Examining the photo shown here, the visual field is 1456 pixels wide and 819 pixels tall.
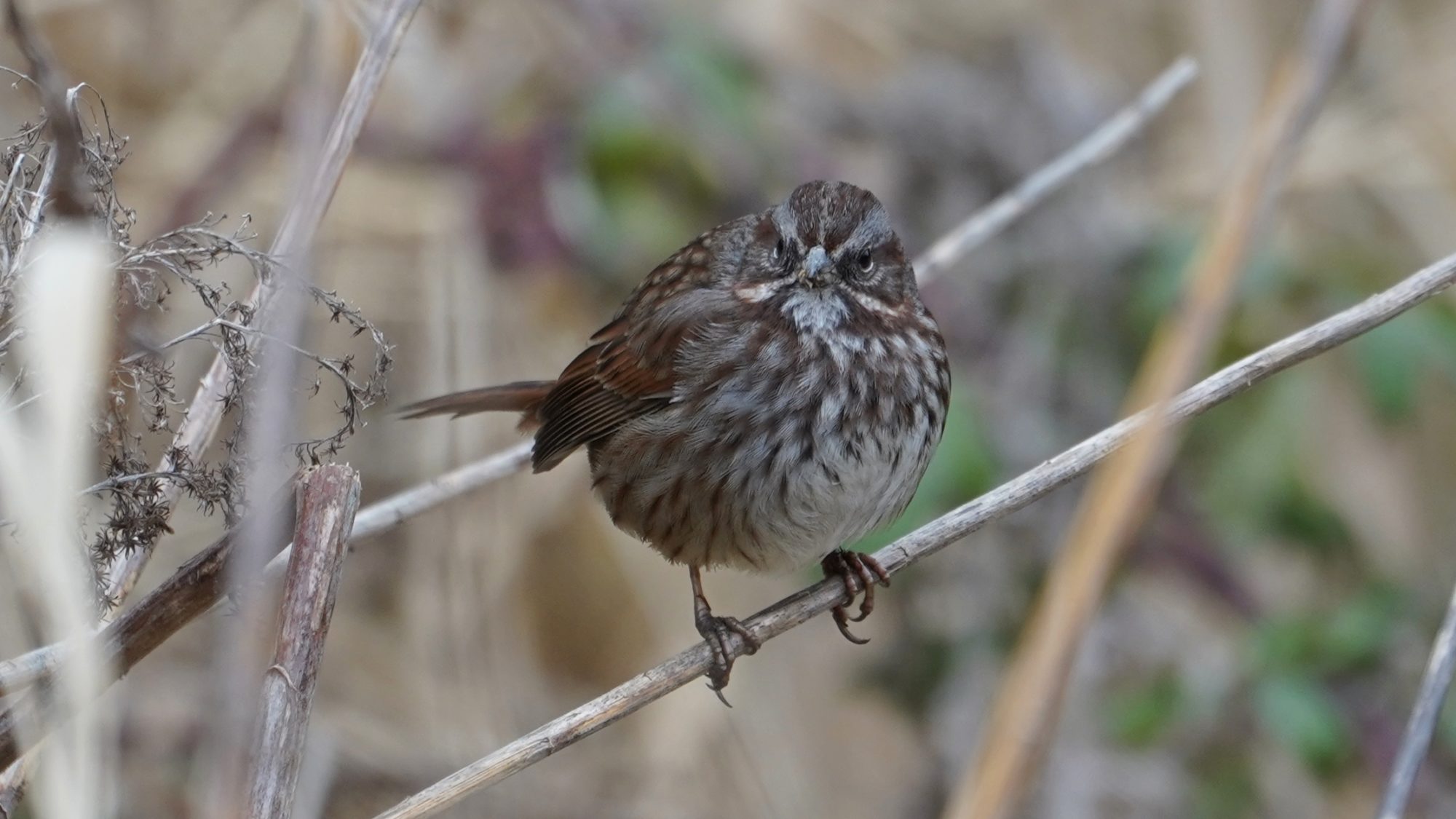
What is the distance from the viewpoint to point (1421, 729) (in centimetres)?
174

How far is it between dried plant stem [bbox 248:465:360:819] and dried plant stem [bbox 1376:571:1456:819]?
3.91 ft

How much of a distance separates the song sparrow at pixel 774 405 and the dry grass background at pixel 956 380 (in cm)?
23

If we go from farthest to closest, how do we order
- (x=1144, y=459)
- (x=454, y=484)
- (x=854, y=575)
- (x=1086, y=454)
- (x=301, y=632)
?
(x=854, y=575) < (x=454, y=484) < (x=1086, y=454) < (x=1144, y=459) < (x=301, y=632)

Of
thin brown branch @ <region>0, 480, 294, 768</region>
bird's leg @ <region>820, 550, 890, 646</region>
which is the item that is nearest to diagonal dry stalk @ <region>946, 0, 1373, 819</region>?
thin brown branch @ <region>0, 480, 294, 768</region>

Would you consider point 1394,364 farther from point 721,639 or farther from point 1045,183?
point 721,639

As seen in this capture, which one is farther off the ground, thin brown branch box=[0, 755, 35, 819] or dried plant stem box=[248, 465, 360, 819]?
thin brown branch box=[0, 755, 35, 819]

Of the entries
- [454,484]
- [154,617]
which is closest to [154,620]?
[154,617]

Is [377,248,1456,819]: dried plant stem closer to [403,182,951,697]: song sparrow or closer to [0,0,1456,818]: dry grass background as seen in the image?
[403,182,951,697]: song sparrow

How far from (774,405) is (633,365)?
0.39m

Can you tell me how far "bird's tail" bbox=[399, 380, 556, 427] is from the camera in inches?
107

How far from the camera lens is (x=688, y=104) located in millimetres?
3404

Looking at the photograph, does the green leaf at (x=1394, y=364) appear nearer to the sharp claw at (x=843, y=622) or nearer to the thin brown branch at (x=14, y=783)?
the sharp claw at (x=843, y=622)

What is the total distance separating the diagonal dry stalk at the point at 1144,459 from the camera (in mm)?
1500

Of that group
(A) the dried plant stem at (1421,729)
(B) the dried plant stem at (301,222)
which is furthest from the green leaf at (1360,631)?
(B) the dried plant stem at (301,222)
